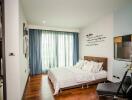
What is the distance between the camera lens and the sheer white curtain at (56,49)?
5695 millimetres

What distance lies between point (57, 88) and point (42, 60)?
2.76 meters

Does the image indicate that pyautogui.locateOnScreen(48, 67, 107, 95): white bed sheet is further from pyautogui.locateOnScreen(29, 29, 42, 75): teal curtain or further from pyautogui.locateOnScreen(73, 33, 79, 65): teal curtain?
pyautogui.locateOnScreen(73, 33, 79, 65): teal curtain

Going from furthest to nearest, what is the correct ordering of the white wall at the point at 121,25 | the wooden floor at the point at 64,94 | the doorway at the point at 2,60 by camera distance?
the white wall at the point at 121,25, the wooden floor at the point at 64,94, the doorway at the point at 2,60

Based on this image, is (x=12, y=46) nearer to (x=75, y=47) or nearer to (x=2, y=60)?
(x=2, y=60)

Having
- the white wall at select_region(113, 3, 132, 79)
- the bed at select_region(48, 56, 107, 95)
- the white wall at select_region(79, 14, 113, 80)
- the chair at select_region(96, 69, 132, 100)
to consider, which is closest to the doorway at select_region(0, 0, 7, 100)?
the bed at select_region(48, 56, 107, 95)

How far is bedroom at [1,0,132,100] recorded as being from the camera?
2.24 meters

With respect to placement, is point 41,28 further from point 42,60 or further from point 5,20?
point 5,20

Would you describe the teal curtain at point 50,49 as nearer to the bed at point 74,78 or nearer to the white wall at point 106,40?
the white wall at point 106,40

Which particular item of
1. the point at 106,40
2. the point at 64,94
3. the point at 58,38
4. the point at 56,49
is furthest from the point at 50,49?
the point at 64,94

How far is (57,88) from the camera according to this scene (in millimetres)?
3156

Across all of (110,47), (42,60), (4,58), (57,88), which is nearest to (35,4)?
(4,58)

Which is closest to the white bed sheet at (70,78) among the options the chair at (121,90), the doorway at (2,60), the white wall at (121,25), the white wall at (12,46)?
the white wall at (121,25)

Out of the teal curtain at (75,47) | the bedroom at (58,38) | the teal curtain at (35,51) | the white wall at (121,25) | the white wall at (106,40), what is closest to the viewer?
the bedroom at (58,38)

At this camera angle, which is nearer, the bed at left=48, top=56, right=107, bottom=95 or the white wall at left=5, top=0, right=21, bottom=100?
the white wall at left=5, top=0, right=21, bottom=100
